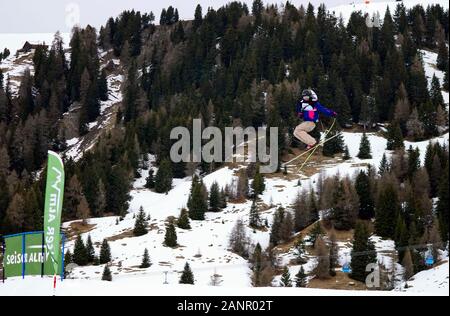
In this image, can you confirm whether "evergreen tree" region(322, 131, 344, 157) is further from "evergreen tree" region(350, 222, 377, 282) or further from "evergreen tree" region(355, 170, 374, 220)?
"evergreen tree" region(350, 222, 377, 282)

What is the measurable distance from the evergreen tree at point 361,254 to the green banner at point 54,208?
5385cm

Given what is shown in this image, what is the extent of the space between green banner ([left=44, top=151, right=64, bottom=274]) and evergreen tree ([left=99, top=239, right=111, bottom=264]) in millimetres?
54066

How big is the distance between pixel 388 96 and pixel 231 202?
2074 inches

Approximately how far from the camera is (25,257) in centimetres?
2991

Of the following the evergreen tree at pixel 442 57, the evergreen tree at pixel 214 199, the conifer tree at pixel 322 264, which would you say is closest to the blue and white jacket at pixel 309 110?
the conifer tree at pixel 322 264

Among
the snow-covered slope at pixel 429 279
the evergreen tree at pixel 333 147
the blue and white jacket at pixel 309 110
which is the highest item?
the blue and white jacket at pixel 309 110

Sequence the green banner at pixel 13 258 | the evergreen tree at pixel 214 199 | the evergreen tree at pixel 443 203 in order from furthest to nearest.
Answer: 1. the evergreen tree at pixel 214 199
2. the evergreen tree at pixel 443 203
3. the green banner at pixel 13 258

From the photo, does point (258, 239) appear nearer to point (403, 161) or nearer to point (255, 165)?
point (255, 165)

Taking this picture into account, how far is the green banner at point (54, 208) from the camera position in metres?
26.3

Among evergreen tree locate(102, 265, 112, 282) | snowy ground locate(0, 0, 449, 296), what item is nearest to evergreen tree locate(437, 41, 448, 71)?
snowy ground locate(0, 0, 449, 296)

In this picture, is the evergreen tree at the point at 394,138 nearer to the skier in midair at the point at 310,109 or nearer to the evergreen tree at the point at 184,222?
the evergreen tree at the point at 184,222

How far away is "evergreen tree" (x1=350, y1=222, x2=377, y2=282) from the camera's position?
7456 centimetres
